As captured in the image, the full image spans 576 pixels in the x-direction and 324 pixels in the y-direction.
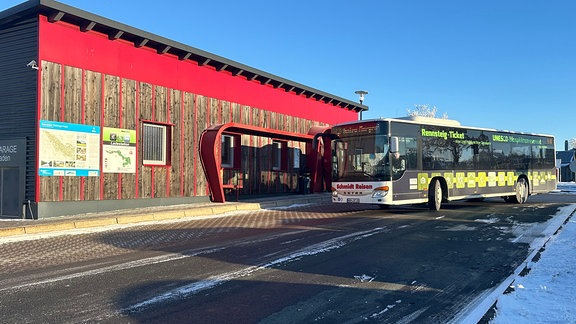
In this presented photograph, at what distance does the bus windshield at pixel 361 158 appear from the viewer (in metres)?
14.3

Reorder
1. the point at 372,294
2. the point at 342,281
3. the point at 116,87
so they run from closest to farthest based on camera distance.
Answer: the point at 372,294, the point at 342,281, the point at 116,87

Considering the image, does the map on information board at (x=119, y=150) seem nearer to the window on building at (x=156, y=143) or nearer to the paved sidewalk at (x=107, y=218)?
the window on building at (x=156, y=143)

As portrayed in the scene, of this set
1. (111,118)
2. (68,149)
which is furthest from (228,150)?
(68,149)

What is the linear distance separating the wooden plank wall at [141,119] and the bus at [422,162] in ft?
18.8

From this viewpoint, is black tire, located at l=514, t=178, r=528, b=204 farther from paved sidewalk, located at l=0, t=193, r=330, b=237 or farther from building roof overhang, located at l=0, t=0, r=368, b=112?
building roof overhang, located at l=0, t=0, r=368, b=112

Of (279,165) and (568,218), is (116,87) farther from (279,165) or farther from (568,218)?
(568,218)

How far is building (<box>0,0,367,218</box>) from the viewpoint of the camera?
12922mm

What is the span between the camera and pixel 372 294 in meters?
5.52

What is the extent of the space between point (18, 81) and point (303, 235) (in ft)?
32.5

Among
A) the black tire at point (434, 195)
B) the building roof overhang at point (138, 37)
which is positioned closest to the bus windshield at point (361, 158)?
the black tire at point (434, 195)

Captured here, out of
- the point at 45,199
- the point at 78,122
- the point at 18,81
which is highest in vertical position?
the point at 18,81

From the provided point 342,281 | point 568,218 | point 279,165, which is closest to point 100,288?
point 342,281

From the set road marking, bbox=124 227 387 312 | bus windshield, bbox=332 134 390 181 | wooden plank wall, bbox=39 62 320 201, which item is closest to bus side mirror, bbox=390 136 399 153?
bus windshield, bbox=332 134 390 181

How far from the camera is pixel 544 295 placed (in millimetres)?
5199
